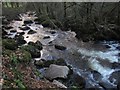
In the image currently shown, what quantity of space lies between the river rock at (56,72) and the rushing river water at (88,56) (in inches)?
43.2

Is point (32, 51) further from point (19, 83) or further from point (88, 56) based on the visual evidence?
point (19, 83)

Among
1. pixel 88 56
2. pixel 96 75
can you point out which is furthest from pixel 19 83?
pixel 88 56

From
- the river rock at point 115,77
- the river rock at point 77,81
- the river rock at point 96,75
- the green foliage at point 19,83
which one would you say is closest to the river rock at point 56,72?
the river rock at point 77,81

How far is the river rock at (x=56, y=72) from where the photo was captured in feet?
45.4

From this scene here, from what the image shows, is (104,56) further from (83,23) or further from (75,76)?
(83,23)

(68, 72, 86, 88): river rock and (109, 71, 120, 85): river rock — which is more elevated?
(68, 72, 86, 88): river rock

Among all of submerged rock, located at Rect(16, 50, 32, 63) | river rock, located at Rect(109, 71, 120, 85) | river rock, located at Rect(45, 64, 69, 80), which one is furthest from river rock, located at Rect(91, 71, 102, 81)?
submerged rock, located at Rect(16, 50, 32, 63)

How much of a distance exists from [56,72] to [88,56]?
4.93 m

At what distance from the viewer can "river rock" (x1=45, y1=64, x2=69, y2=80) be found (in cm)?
1384

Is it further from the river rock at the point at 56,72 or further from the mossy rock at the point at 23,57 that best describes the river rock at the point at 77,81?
the mossy rock at the point at 23,57

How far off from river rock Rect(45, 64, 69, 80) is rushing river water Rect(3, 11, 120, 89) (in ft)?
3.60

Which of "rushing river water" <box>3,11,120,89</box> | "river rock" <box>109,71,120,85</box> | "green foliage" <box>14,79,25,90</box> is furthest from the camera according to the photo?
"rushing river water" <box>3,11,120,89</box>

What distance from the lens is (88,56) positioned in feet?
60.3

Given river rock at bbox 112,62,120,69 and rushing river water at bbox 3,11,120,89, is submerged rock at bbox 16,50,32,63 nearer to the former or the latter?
rushing river water at bbox 3,11,120,89
